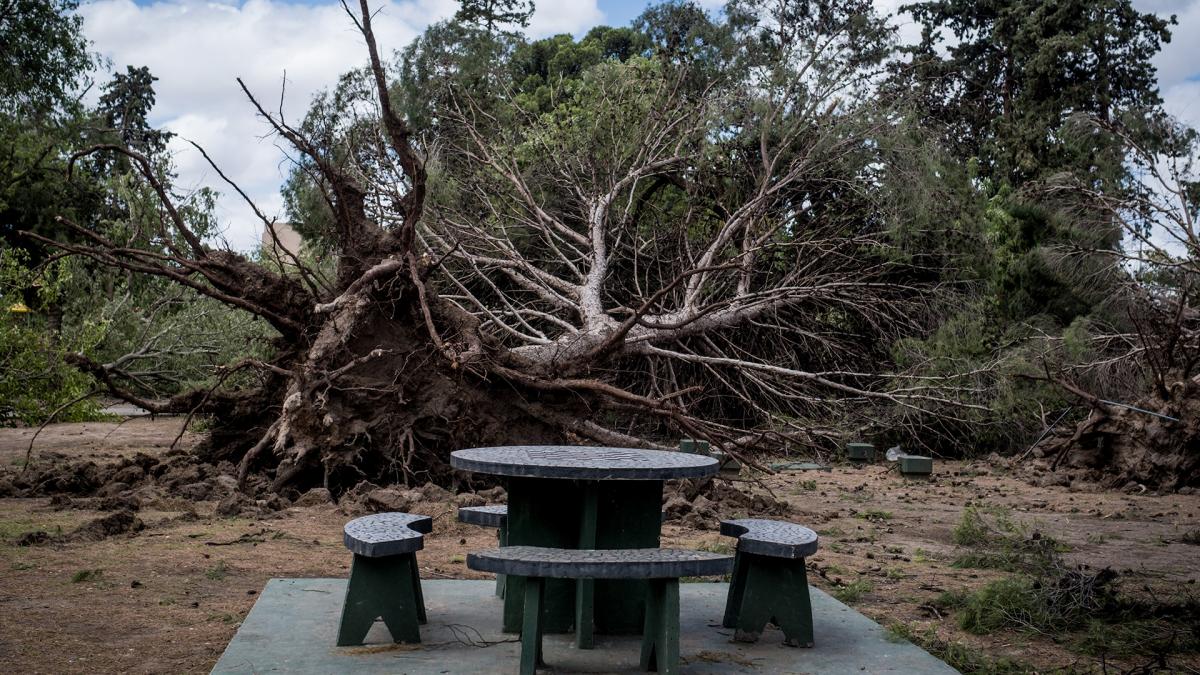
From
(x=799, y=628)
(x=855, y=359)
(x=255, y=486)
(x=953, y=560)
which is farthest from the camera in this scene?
(x=855, y=359)

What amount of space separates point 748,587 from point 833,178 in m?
9.50

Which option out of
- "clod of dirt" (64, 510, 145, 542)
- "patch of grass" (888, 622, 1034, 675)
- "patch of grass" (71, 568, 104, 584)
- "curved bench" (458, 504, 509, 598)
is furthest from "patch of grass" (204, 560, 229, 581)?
"patch of grass" (888, 622, 1034, 675)

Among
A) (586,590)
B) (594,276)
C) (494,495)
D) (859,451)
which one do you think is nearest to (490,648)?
(586,590)

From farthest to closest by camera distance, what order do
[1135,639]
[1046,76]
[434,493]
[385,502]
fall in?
[1046,76] < [434,493] < [385,502] < [1135,639]

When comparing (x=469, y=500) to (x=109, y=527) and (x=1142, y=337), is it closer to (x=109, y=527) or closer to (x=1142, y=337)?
(x=109, y=527)

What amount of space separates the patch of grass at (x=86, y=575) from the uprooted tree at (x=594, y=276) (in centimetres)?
276

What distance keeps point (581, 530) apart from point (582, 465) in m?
0.39

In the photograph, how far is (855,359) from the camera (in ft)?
43.2

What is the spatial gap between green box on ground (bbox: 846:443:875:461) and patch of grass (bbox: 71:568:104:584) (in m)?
8.92

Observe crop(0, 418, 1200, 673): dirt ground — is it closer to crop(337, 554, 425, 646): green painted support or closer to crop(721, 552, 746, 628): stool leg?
crop(337, 554, 425, 646): green painted support

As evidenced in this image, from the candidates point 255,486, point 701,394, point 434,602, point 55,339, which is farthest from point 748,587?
point 55,339

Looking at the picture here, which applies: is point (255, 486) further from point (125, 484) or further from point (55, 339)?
point (55, 339)

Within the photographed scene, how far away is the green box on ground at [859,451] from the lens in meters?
12.3

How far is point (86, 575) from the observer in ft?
16.4
